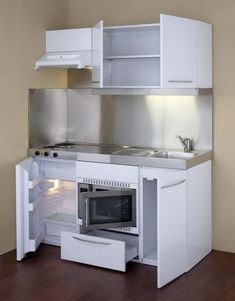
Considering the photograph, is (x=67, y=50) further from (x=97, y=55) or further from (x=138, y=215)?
(x=138, y=215)

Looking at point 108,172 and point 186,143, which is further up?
point 186,143

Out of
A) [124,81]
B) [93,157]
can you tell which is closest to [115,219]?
[93,157]

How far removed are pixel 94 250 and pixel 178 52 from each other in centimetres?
177

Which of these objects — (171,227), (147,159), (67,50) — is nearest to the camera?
(171,227)

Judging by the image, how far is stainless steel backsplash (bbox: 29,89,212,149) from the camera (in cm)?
443

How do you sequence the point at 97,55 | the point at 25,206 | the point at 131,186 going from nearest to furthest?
→ 1. the point at 131,186
2. the point at 25,206
3. the point at 97,55

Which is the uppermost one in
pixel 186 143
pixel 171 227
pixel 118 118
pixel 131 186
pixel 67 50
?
pixel 67 50

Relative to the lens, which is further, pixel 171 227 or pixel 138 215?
pixel 138 215

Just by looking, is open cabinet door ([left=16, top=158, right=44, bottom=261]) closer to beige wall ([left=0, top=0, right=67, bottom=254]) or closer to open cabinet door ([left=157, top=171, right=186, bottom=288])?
beige wall ([left=0, top=0, right=67, bottom=254])

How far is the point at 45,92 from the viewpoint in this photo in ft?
15.4

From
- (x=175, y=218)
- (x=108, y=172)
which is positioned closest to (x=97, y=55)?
(x=108, y=172)

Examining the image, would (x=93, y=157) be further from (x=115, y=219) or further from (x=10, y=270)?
(x=10, y=270)

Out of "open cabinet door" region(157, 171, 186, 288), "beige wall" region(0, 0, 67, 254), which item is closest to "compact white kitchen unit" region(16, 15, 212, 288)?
"open cabinet door" region(157, 171, 186, 288)

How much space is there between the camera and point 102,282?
3674mm
